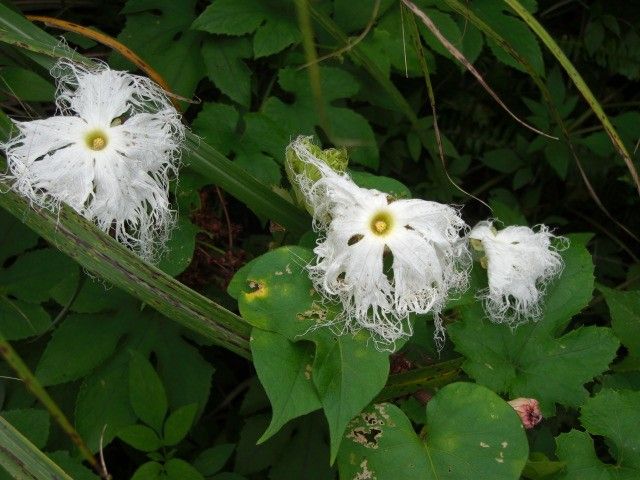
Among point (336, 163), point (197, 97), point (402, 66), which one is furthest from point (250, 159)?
point (402, 66)

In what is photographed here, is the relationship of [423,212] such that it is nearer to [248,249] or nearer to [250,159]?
[250,159]

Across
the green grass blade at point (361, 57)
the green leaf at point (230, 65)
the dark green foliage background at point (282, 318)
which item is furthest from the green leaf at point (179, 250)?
the green grass blade at point (361, 57)

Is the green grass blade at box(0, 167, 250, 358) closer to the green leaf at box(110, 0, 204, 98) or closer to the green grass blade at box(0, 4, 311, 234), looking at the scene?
the green grass blade at box(0, 4, 311, 234)

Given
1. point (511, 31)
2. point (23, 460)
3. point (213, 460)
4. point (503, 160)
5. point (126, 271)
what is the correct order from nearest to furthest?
point (23, 460)
point (126, 271)
point (213, 460)
point (511, 31)
point (503, 160)

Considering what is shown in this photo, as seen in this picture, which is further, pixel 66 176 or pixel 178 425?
pixel 178 425

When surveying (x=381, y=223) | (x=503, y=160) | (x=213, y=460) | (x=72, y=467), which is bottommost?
(x=72, y=467)

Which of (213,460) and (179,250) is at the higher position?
(179,250)

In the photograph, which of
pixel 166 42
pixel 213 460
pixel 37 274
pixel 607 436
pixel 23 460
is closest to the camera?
pixel 23 460

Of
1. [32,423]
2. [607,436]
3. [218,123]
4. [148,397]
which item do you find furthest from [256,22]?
[607,436]

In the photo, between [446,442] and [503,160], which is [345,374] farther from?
[503,160]
